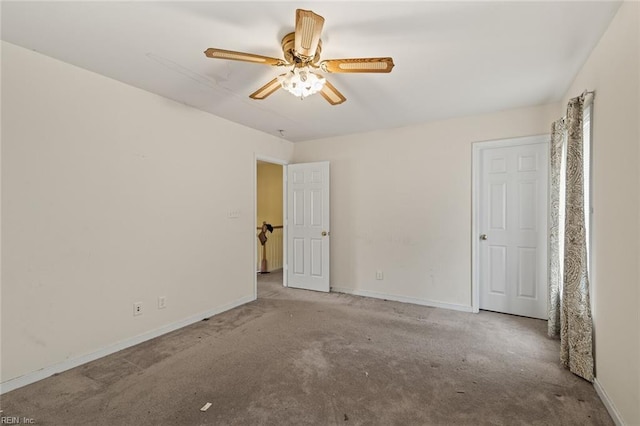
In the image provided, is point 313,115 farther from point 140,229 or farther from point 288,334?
point 288,334

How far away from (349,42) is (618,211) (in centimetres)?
197

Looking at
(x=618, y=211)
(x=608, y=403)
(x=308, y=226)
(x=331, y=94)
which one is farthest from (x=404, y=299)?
(x=331, y=94)

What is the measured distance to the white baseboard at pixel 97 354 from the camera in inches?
80.4

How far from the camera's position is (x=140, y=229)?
110 inches

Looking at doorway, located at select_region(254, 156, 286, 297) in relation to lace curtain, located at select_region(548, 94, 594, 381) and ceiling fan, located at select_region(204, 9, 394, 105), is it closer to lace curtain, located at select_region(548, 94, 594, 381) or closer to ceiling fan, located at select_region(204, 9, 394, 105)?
ceiling fan, located at select_region(204, 9, 394, 105)

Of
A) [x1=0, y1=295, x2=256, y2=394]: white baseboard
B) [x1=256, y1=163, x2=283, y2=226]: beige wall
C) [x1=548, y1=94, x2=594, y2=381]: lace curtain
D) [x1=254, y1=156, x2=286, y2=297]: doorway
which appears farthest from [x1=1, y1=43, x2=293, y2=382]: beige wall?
[x1=548, y1=94, x2=594, y2=381]: lace curtain

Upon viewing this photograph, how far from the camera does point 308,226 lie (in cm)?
460

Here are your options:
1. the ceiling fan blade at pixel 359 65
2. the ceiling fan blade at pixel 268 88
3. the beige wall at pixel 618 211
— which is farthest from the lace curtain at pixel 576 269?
the ceiling fan blade at pixel 268 88

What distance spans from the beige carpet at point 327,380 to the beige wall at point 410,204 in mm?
792

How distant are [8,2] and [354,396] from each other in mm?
3187

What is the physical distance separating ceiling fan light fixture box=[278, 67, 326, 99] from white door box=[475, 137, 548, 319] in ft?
8.25

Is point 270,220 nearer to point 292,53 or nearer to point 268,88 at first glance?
point 268,88

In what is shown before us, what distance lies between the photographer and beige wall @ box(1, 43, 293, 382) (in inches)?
81.2

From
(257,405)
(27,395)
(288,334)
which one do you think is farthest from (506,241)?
(27,395)
